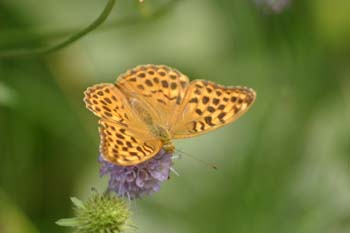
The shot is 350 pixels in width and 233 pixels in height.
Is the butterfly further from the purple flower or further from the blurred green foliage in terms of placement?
the blurred green foliage

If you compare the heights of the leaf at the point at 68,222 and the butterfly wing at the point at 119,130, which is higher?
the butterfly wing at the point at 119,130

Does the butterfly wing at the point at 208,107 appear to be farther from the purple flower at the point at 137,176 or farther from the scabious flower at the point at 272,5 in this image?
A: the scabious flower at the point at 272,5

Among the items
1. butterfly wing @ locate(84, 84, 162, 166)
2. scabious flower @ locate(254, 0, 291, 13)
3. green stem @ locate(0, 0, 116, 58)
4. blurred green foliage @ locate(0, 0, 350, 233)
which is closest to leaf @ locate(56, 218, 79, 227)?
butterfly wing @ locate(84, 84, 162, 166)

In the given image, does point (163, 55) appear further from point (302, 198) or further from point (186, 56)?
point (302, 198)

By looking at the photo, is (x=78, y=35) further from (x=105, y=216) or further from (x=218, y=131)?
(x=218, y=131)

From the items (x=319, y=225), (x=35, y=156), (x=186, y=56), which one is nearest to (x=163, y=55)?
(x=186, y=56)

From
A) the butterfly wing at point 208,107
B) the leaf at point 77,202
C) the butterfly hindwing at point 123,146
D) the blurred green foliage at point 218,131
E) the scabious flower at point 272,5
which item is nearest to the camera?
the butterfly hindwing at point 123,146

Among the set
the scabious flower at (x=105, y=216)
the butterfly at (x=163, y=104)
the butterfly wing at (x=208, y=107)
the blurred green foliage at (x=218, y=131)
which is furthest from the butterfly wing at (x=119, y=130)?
the blurred green foliage at (x=218, y=131)
